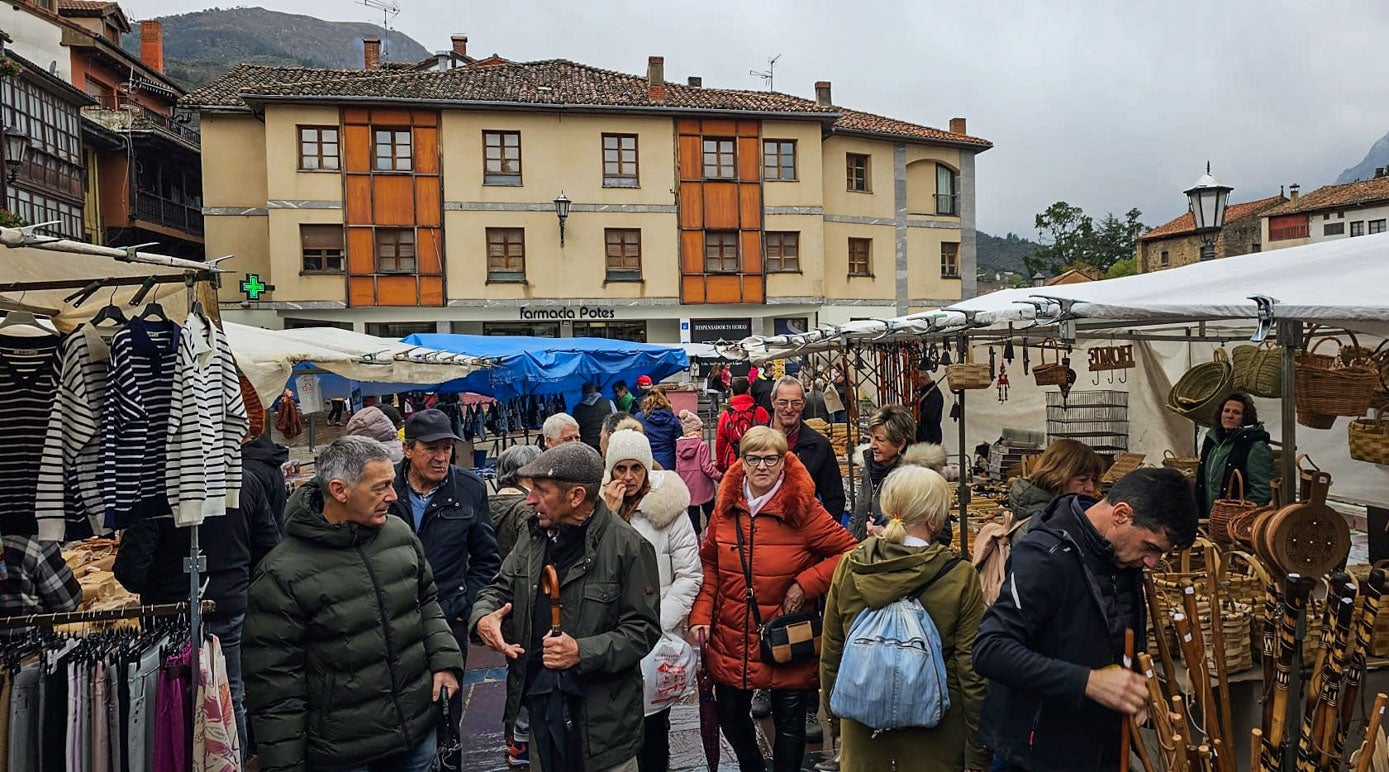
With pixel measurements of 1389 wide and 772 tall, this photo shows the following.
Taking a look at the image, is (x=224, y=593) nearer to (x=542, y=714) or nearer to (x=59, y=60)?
(x=542, y=714)

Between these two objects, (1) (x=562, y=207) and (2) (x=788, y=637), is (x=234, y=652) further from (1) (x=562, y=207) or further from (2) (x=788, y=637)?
(1) (x=562, y=207)

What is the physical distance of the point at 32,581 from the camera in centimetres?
362

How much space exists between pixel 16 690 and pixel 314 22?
202 metres

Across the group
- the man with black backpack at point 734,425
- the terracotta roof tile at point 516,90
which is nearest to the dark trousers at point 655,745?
the man with black backpack at point 734,425

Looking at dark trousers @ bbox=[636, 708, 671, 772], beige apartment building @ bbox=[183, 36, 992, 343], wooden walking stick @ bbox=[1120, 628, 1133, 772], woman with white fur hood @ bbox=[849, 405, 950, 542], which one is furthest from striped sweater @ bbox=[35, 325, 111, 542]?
beige apartment building @ bbox=[183, 36, 992, 343]

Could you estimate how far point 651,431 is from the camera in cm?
898

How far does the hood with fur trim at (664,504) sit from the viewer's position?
4359 millimetres

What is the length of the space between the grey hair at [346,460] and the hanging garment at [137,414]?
0.57m

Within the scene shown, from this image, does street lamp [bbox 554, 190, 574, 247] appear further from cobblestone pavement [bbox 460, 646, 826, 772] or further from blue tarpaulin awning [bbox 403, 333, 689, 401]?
cobblestone pavement [bbox 460, 646, 826, 772]

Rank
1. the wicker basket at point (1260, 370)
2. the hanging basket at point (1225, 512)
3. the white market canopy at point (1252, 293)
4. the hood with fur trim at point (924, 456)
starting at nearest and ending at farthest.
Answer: the white market canopy at point (1252, 293)
the hanging basket at point (1225, 512)
the hood with fur trim at point (924, 456)
the wicker basket at point (1260, 370)

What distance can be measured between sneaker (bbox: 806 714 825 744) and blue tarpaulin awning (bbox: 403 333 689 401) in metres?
7.95

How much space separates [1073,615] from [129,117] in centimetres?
3609

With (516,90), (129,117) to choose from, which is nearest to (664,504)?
(516,90)

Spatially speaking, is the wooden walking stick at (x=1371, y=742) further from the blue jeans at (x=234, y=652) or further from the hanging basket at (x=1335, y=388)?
the blue jeans at (x=234, y=652)
